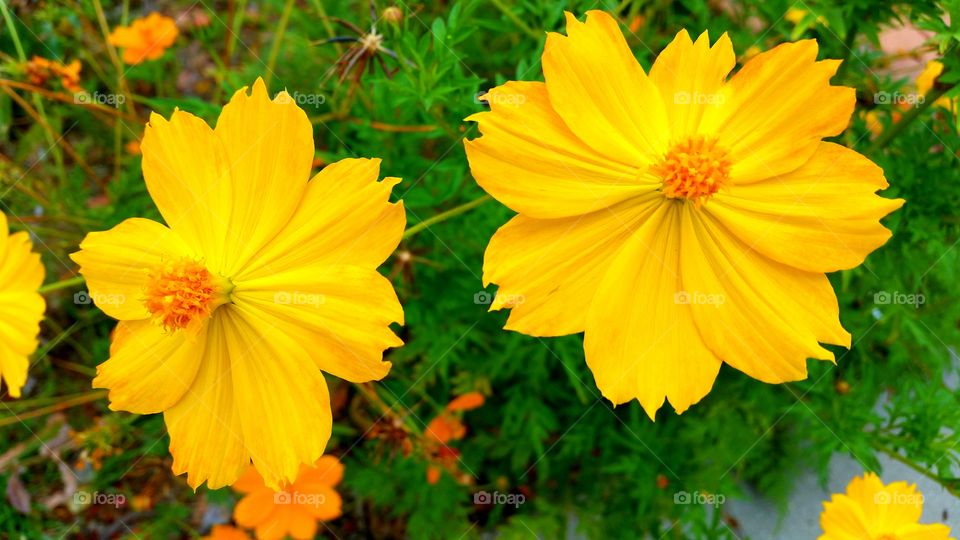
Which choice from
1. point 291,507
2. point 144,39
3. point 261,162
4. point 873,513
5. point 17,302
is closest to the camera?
point 261,162

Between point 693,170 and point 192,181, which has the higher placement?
point 693,170

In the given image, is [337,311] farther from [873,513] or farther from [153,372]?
[873,513]

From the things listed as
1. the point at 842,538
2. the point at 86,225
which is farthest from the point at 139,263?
the point at 842,538

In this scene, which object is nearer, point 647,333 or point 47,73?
point 647,333

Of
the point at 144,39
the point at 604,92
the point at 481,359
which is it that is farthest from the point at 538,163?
the point at 144,39

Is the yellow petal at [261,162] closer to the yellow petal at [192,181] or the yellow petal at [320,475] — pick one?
the yellow petal at [192,181]

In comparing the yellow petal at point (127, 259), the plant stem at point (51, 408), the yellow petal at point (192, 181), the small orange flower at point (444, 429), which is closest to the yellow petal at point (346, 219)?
the yellow petal at point (192, 181)

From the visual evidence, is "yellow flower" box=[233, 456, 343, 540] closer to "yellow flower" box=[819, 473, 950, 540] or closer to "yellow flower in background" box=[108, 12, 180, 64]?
"yellow flower" box=[819, 473, 950, 540]
